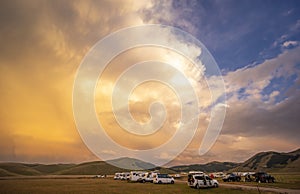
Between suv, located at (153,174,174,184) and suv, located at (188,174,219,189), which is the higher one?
suv, located at (153,174,174,184)

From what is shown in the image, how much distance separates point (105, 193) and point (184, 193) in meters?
8.90

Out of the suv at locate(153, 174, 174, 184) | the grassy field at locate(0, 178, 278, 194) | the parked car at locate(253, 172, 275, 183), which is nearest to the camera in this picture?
the grassy field at locate(0, 178, 278, 194)

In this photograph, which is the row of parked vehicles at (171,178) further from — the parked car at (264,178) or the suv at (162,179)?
the parked car at (264,178)

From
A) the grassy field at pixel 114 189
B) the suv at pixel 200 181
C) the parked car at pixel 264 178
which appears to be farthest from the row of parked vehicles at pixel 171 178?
the parked car at pixel 264 178

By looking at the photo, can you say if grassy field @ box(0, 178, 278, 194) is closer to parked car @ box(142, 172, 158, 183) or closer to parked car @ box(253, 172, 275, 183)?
parked car @ box(142, 172, 158, 183)

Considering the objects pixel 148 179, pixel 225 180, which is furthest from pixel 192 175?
pixel 225 180

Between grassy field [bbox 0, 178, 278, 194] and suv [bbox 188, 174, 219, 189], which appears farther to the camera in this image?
suv [bbox 188, 174, 219, 189]

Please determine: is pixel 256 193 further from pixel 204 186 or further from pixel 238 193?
pixel 204 186

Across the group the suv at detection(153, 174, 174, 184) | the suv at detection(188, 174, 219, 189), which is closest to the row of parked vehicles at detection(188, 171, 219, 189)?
the suv at detection(188, 174, 219, 189)

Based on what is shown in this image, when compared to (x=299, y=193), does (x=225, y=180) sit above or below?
above

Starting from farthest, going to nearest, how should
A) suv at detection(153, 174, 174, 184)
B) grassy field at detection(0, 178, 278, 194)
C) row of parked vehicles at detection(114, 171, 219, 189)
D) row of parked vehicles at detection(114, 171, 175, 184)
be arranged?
row of parked vehicles at detection(114, 171, 175, 184)
suv at detection(153, 174, 174, 184)
row of parked vehicles at detection(114, 171, 219, 189)
grassy field at detection(0, 178, 278, 194)

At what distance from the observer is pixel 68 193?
32656mm

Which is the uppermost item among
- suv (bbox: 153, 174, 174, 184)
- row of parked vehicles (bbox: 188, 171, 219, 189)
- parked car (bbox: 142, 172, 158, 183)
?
parked car (bbox: 142, 172, 158, 183)

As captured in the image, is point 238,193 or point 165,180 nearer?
point 238,193
